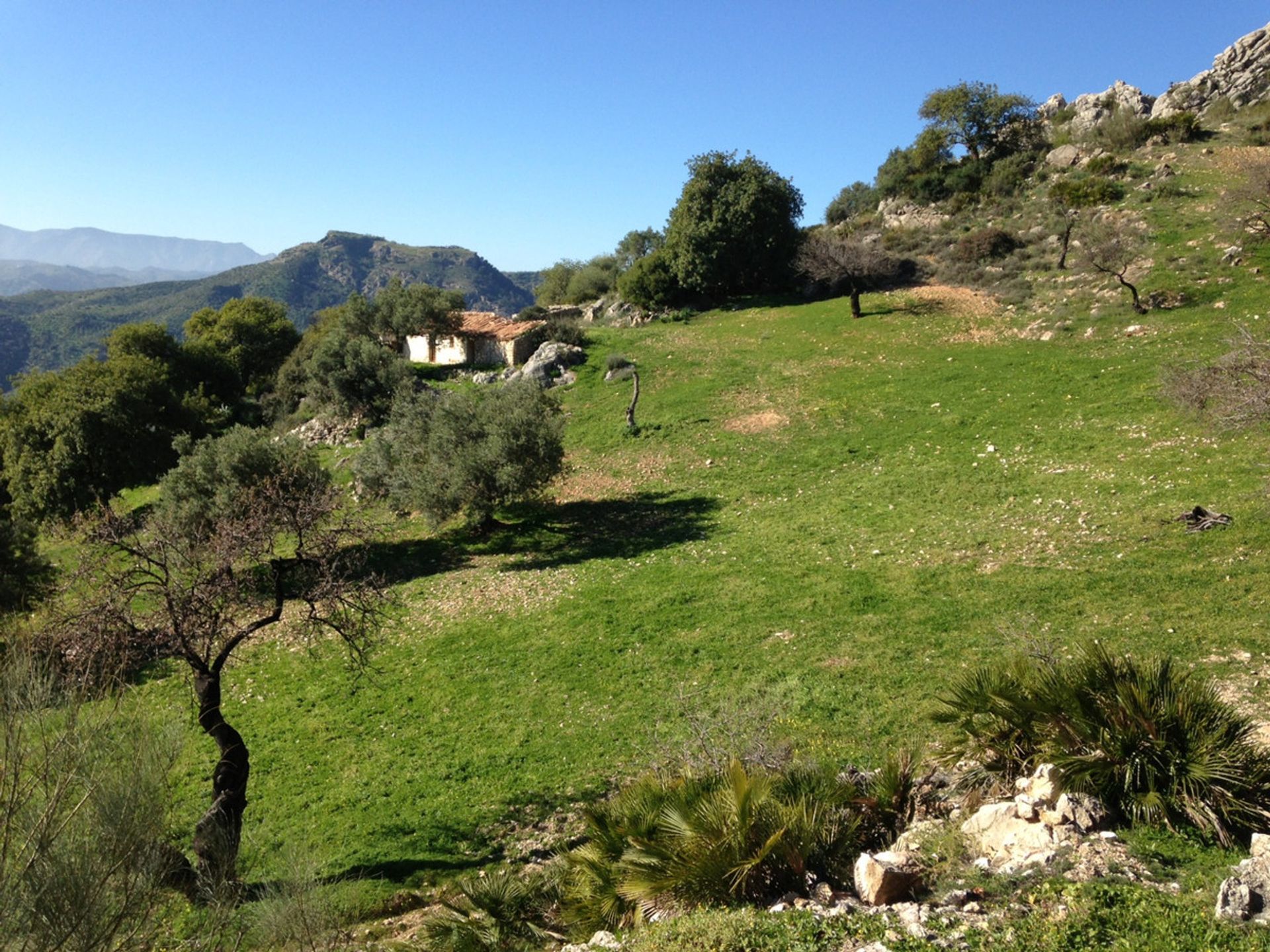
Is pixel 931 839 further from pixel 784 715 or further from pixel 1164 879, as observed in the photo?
pixel 784 715

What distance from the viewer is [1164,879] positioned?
575 centimetres

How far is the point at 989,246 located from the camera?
4234 centimetres

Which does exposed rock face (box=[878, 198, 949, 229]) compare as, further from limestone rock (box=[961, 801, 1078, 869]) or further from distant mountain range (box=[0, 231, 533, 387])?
distant mountain range (box=[0, 231, 533, 387])

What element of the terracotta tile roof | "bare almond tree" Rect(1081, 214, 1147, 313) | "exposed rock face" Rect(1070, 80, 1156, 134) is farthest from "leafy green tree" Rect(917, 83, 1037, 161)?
the terracotta tile roof

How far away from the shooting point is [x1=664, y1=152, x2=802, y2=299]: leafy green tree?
158ft

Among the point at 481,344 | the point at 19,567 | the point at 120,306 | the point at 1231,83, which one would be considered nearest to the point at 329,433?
the point at 481,344

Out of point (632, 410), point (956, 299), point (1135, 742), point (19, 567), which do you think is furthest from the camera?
point (956, 299)

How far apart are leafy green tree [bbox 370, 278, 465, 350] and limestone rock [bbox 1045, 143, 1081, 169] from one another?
42656mm

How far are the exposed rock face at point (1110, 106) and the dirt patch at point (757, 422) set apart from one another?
42851 mm

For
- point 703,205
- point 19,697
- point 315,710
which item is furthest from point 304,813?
point 703,205

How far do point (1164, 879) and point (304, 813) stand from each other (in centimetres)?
1147

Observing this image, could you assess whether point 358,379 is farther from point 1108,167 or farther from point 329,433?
point 1108,167

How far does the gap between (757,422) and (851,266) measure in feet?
56.7

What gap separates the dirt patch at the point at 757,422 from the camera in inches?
1160
